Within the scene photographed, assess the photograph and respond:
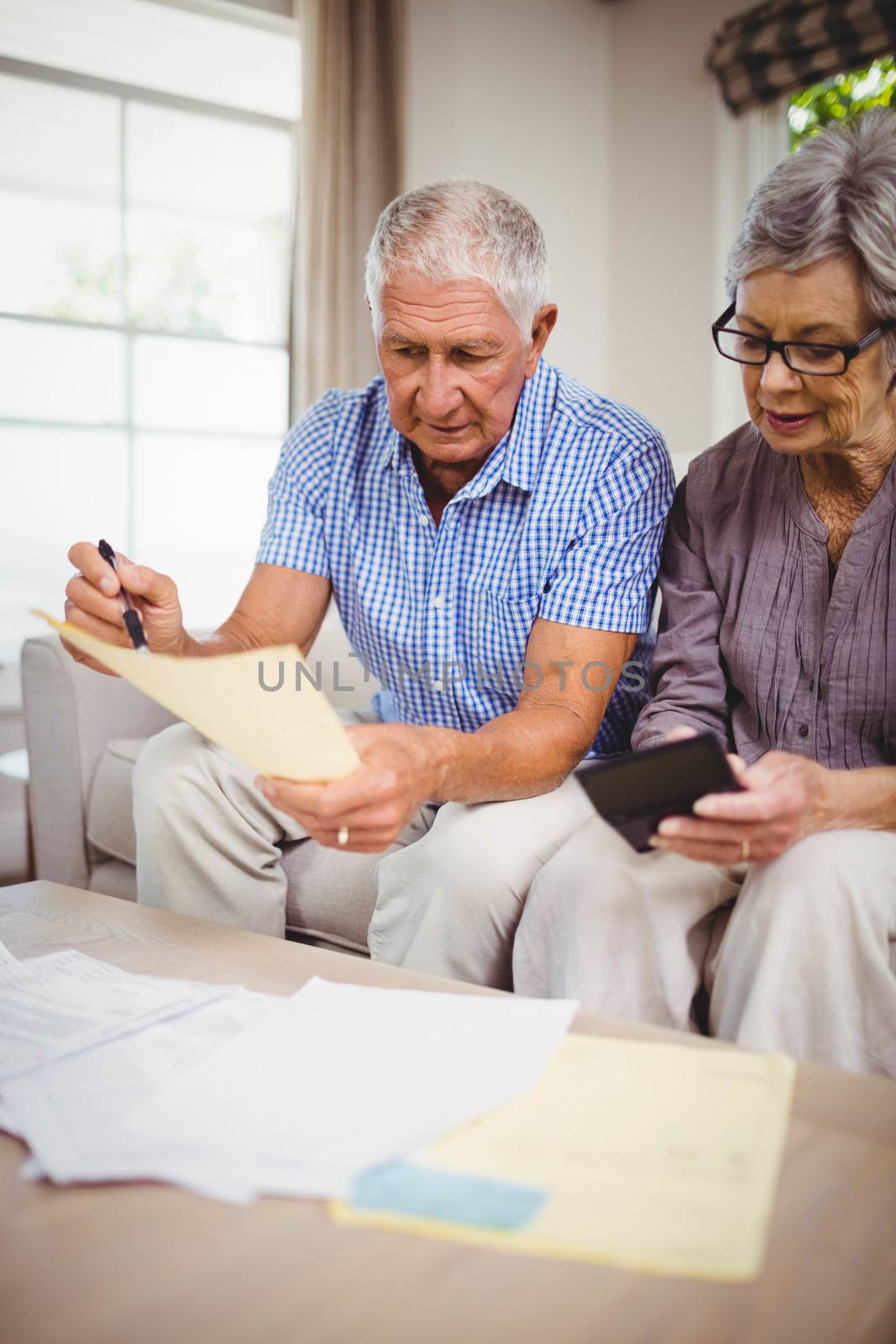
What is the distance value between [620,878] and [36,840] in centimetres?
126

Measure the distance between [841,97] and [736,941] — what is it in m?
3.12

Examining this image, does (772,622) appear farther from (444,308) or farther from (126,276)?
(126,276)

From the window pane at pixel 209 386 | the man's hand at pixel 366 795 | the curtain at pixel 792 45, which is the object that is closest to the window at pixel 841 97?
the curtain at pixel 792 45

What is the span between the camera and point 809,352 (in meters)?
1.18

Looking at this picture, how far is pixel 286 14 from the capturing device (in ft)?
11.6

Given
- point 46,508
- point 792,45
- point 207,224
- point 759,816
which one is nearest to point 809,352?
point 759,816

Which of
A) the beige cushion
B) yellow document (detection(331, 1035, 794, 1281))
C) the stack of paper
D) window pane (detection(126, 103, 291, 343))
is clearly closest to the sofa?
the beige cushion

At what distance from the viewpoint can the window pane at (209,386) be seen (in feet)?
11.7

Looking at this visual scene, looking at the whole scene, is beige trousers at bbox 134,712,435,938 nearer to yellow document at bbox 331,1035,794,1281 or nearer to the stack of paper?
the stack of paper

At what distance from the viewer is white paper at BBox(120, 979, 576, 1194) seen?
1.95ft

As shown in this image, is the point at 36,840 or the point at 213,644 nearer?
the point at 213,644

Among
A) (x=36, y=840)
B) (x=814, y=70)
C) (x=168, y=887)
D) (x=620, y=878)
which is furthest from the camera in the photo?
(x=814, y=70)

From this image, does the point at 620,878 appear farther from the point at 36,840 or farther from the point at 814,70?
the point at 814,70

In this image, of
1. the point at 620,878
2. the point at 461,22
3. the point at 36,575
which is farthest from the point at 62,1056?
the point at 461,22
